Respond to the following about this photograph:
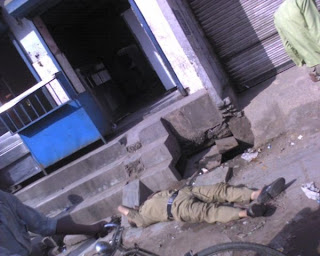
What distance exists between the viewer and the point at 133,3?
6.50 m

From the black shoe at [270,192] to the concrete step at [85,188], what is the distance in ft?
10.0

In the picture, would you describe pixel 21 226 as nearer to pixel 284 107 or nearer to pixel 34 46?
pixel 284 107

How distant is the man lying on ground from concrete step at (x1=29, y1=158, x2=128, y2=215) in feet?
7.70

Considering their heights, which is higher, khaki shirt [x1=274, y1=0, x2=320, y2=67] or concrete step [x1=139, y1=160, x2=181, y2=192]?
khaki shirt [x1=274, y1=0, x2=320, y2=67]

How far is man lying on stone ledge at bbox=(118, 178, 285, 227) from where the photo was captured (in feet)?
12.8

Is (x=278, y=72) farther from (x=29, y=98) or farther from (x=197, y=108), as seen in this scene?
(x=29, y=98)

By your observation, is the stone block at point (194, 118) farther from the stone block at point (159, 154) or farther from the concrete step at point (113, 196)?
the concrete step at point (113, 196)

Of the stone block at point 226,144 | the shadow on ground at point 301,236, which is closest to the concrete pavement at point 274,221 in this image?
the shadow on ground at point 301,236

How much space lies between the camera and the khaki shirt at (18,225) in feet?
10.4

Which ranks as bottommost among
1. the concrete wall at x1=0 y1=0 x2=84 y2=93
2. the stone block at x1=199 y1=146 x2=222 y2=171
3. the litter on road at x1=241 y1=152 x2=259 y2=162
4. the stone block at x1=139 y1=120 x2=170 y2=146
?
the litter on road at x1=241 y1=152 x2=259 y2=162

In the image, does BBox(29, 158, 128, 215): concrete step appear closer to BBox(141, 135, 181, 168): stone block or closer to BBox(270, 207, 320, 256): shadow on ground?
BBox(141, 135, 181, 168): stone block

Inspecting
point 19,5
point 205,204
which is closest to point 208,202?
point 205,204

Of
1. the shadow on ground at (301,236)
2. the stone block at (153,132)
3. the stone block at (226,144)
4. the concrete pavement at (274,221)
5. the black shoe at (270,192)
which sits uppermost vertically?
the stone block at (153,132)

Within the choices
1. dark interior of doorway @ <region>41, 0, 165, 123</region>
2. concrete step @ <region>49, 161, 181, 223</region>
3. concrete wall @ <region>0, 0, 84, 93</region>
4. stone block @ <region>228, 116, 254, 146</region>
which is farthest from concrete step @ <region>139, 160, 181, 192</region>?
concrete wall @ <region>0, 0, 84, 93</region>
